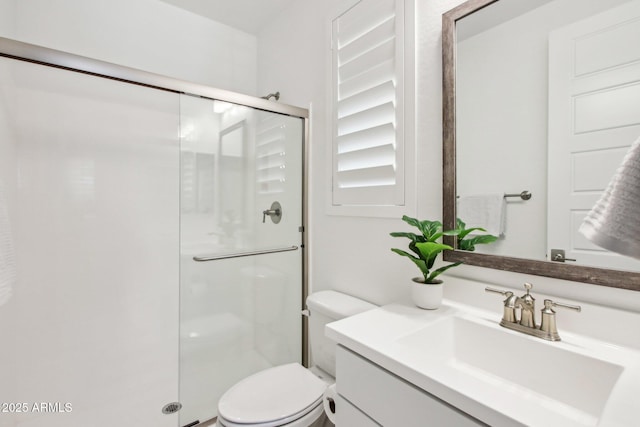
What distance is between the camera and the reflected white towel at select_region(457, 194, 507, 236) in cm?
95

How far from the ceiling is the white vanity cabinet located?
2035mm

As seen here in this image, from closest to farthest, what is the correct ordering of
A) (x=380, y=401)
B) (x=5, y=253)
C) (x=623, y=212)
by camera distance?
(x=623, y=212) < (x=380, y=401) < (x=5, y=253)

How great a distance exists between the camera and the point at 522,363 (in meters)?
0.77

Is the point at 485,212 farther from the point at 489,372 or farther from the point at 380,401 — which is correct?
the point at 380,401

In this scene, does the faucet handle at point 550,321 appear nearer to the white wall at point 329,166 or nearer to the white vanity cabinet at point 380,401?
the white wall at point 329,166

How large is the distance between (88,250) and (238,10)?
1.72 metres

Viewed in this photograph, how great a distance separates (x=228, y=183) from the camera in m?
1.54

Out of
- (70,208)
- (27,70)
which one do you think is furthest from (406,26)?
(70,208)

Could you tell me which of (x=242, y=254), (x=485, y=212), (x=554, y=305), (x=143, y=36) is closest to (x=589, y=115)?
(x=485, y=212)

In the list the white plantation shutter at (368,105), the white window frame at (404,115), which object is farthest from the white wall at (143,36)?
the white window frame at (404,115)

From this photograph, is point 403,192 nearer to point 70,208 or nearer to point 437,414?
point 437,414

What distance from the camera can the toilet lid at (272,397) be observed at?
1019 mm

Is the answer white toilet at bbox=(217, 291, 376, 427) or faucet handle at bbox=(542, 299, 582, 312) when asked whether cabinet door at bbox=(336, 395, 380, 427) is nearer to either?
white toilet at bbox=(217, 291, 376, 427)

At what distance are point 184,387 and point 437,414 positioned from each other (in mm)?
1292
